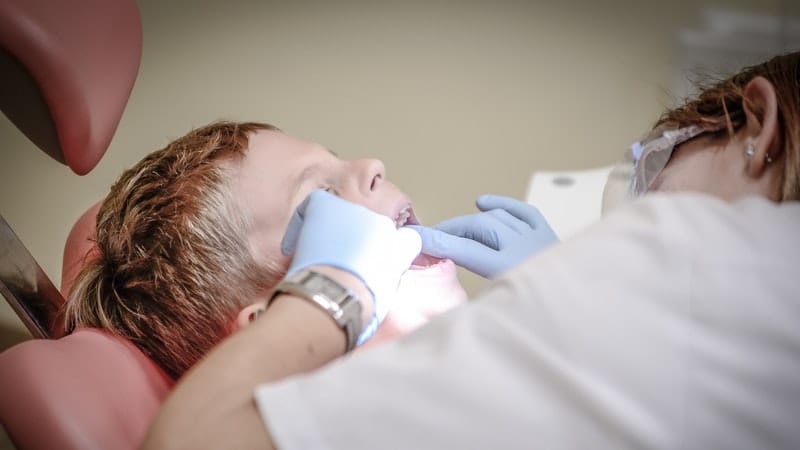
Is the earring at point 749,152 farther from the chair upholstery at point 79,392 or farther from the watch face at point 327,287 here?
the chair upholstery at point 79,392

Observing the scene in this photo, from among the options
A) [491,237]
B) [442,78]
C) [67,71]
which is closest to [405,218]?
[491,237]

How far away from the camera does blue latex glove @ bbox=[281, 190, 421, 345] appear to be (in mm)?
923

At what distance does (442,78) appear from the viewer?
2.08m

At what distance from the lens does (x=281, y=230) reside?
1.20m

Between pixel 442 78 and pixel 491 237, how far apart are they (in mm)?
870

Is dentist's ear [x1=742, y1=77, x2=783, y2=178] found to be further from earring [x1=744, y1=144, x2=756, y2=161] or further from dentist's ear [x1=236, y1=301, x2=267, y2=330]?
dentist's ear [x1=236, y1=301, x2=267, y2=330]

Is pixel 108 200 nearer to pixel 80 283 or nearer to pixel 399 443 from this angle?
pixel 80 283

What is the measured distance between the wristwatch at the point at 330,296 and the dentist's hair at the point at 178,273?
336 mm

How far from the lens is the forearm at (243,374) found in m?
0.70

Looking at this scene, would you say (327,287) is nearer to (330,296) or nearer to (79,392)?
(330,296)

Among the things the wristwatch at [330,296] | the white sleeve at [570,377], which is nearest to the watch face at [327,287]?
the wristwatch at [330,296]

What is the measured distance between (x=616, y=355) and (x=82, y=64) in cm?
83

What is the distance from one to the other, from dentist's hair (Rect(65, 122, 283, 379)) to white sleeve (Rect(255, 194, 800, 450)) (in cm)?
50

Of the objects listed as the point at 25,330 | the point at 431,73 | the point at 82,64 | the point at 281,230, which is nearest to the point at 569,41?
the point at 431,73
